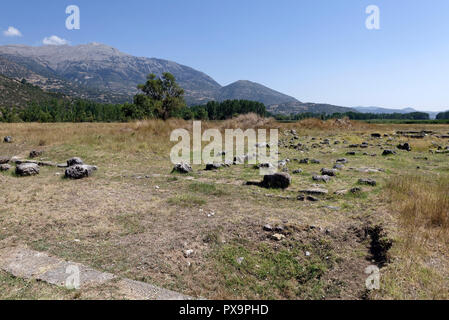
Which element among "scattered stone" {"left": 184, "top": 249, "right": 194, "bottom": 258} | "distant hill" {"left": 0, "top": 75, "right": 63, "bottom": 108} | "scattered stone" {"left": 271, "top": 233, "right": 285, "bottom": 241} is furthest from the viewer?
"distant hill" {"left": 0, "top": 75, "right": 63, "bottom": 108}

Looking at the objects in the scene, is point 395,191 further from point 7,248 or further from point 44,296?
point 7,248

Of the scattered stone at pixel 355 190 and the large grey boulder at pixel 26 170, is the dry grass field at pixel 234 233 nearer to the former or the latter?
the scattered stone at pixel 355 190

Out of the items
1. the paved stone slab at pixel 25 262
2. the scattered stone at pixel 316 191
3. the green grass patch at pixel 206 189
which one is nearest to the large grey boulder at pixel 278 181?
the scattered stone at pixel 316 191

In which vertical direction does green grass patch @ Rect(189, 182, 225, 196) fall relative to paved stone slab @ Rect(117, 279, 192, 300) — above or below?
above

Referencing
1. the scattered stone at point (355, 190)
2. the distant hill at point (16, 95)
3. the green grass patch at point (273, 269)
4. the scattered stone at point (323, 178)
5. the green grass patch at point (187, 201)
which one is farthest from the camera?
the distant hill at point (16, 95)

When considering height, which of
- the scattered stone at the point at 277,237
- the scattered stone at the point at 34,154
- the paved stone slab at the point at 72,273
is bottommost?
the paved stone slab at the point at 72,273

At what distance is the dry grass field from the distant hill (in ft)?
413

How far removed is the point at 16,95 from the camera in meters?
111

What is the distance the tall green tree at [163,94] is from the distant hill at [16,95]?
90716 millimetres

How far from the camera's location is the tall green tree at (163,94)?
43.5 metres

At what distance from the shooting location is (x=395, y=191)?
6.24 metres

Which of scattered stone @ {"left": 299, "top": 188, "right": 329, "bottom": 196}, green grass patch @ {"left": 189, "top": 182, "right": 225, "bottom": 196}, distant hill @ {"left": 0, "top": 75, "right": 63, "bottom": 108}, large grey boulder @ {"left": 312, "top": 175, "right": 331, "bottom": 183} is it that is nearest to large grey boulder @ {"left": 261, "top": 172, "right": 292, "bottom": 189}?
scattered stone @ {"left": 299, "top": 188, "right": 329, "bottom": 196}

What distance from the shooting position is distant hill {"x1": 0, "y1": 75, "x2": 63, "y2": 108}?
10381 centimetres

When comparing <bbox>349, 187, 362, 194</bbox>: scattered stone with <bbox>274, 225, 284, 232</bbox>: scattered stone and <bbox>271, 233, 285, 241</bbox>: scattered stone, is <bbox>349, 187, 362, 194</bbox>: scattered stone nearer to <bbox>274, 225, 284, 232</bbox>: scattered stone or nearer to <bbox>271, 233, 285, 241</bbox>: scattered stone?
<bbox>274, 225, 284, 232</bbox>: scattered stone
